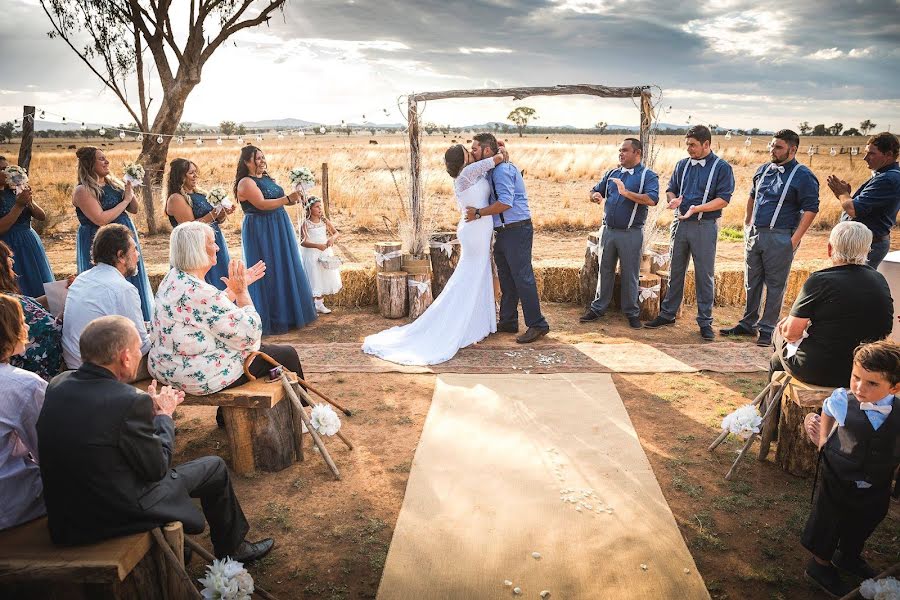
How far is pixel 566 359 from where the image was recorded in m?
6.08

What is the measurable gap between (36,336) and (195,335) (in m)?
1.01

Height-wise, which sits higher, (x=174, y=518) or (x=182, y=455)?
(x=174, y=518)

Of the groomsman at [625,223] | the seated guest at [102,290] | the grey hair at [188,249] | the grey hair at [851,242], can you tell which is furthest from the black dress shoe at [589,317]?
the seated guest at [102,290]

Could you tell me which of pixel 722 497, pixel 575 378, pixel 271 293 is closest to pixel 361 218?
pixel 271 293

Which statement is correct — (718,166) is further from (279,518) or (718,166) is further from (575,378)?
(279,518)

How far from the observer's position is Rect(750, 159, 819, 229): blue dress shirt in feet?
19.5

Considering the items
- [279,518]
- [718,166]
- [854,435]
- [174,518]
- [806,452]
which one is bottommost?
[279,518]

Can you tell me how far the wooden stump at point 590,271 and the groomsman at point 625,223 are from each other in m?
0.26

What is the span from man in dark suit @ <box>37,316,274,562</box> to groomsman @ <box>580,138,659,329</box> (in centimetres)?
562

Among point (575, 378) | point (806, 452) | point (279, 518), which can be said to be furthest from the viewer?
point (575, 378)

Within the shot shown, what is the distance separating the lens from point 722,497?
3709 mm

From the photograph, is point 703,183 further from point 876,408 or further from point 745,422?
point 876,408

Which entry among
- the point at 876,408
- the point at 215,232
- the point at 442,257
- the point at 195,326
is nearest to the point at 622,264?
the point at 442,257

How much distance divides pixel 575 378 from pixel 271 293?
375 cm
